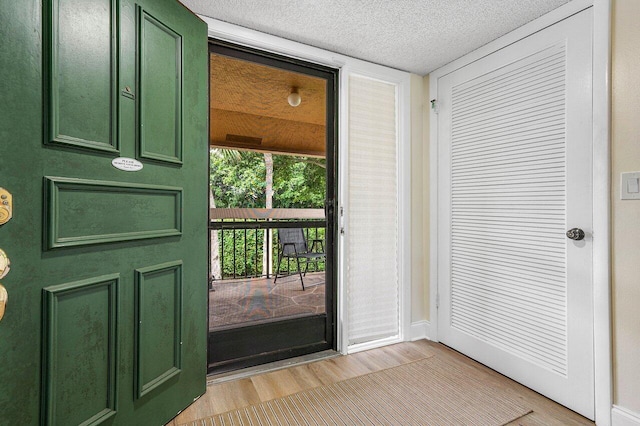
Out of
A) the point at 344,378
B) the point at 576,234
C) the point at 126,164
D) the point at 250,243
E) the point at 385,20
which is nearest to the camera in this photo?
the point at 126,164

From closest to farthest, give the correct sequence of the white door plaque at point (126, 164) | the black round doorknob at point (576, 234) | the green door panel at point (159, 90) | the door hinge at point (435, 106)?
the white door plaque at point (126, 164), the green door panel at point (159, 90), the black round doorknob at point (576, 234), the door hinge at point (435, 106)

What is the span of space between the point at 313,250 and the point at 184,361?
46.7 inches

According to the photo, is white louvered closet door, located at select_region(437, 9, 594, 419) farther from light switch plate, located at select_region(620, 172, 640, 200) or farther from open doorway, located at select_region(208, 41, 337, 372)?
open doorway, located at select_region(208, 41, 337, 372)

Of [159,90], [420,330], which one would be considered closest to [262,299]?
[420,330]

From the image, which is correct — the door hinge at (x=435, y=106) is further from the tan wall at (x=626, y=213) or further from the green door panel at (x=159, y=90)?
the green door panel at (x=159, y=90)

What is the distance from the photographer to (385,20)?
6.44ft

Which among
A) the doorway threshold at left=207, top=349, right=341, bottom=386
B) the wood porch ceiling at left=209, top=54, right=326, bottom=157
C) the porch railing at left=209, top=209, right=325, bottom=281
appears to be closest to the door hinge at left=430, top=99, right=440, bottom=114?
the wood porch ceiling at left=209, top=54, right=326, bottom=157

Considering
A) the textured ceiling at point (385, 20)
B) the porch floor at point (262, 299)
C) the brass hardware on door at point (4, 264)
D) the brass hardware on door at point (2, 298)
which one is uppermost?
the textured ceiling at point (385, 20)

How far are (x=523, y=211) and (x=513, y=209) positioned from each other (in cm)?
6

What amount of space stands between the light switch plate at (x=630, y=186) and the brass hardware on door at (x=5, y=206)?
253 cm

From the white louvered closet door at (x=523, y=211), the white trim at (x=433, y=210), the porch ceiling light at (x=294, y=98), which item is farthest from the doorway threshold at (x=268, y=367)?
the porch ceiling light at (x=294, y=98)

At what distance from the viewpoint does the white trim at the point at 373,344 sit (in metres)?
2.48

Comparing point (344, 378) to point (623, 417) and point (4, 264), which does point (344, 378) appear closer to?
point (623, 417)

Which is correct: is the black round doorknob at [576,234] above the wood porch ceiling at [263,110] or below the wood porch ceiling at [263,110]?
below
